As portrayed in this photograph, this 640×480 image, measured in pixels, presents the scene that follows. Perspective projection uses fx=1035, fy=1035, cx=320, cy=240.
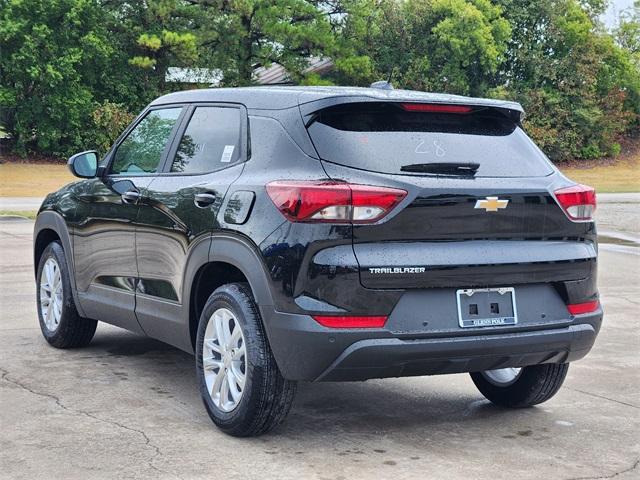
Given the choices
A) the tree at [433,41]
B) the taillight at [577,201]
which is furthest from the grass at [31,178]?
the taillight at [577,201]

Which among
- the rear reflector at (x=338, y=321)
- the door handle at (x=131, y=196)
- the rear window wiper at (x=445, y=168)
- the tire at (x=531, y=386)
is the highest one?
the rear window wiper at (x=445, y=168)

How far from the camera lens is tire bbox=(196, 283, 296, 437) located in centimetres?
480

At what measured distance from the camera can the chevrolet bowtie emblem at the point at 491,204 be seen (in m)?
4.77

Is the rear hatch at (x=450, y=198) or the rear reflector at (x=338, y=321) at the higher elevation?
the rear hatch at (x=450, y=198)

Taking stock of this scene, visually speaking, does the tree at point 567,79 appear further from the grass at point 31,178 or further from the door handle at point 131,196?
the door handle at point 131,196

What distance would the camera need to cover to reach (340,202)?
4531mm

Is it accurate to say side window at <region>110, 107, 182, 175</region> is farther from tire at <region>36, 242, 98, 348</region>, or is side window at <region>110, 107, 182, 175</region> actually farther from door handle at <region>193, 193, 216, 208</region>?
tire at <region>36, 242, 98, 348</region>

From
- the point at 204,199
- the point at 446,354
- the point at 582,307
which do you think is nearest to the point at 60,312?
the point at 204,199

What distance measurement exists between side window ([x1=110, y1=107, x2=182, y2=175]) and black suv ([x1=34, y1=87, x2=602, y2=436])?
35 centimetres

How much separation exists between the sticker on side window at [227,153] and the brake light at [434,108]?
972 mm

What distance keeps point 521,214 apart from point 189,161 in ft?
6.18

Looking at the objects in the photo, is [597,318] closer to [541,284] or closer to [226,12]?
[541,284]

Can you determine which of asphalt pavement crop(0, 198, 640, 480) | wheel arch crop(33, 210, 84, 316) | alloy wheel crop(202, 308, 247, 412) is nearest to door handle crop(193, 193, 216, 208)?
alloy wheel crop(202, 308, 247, 412)

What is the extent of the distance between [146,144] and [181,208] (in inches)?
37.9
